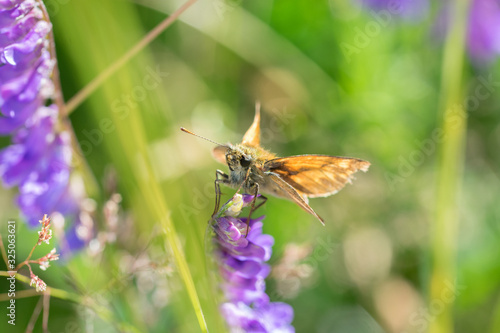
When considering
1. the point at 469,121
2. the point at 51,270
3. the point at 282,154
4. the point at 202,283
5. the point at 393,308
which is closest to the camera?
the point at 202,283

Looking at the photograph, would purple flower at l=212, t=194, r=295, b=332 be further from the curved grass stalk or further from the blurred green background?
the blurred green background

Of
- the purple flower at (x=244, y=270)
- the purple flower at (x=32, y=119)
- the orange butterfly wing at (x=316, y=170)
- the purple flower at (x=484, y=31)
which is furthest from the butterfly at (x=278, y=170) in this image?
the purple flower at (x=484, y=31)

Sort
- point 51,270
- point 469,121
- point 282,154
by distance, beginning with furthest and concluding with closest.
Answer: point 469,121 < point 282,154 < point 51,270

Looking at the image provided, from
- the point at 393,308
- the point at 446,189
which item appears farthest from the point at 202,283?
the point at 393,308

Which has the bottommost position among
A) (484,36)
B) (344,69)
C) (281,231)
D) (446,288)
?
(281,231)

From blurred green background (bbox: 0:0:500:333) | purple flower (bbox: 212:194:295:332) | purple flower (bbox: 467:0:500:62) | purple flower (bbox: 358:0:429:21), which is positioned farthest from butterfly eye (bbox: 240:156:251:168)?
purple flower (bbox: 467:0:500:62)

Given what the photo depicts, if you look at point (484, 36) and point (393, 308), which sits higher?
point (484, 36)

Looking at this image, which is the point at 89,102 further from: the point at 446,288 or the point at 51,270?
the point at 446,288
